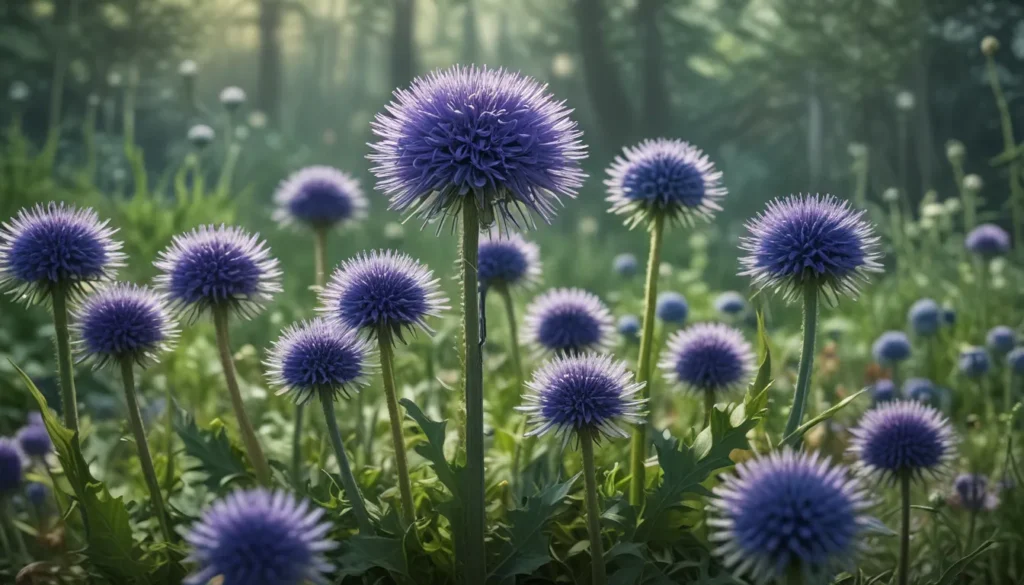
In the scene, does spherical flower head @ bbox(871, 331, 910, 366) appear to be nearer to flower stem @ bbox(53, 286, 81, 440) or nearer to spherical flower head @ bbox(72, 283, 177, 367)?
spherical flower head @ bbox(72, 283, 177, 367)

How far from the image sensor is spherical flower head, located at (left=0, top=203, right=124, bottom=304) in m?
2.68

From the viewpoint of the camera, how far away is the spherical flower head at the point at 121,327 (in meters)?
2.74

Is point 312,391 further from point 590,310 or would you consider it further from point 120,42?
point 120,42

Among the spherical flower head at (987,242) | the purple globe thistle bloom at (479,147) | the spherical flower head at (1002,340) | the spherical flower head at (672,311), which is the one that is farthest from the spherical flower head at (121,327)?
the spherical flower head at (987,242)

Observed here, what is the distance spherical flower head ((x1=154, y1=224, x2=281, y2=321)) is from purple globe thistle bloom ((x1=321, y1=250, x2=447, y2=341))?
329 millimetres

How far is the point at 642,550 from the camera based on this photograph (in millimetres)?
2689

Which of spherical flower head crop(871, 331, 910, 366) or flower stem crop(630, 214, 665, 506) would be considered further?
spherical flower head crop(871, 331, 910, 366)

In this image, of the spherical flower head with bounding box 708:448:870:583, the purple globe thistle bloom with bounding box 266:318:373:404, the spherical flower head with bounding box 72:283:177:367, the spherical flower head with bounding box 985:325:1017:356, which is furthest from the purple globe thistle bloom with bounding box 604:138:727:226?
the spherical flower head with bounding box 985:325:1017:356

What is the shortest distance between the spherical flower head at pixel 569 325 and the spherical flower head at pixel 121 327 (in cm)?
141

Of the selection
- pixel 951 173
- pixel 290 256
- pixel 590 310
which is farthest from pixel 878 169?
pixel 590 310

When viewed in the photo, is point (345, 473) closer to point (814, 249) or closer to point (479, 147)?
point (479, 147)

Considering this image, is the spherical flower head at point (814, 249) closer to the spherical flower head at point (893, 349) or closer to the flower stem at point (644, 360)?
the flower stem at point (644, 360)

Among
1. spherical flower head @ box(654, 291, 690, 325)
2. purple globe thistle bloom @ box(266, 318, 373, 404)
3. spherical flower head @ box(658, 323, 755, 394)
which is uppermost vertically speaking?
spherical flower head @ box(654, 291, 690, 325)

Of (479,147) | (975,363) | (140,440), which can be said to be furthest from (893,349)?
(140,440)
